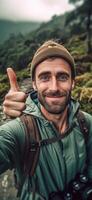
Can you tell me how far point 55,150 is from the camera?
3.16 metres

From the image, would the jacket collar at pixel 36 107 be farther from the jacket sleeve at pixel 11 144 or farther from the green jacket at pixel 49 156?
the jacket sleeve at pixel 11 144

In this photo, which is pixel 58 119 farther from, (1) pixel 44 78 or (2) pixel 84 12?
(2) pixel 84 12

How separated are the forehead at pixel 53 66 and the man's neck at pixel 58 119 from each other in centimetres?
34

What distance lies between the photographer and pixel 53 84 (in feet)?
10.4

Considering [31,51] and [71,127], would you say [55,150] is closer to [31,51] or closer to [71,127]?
[71,127]

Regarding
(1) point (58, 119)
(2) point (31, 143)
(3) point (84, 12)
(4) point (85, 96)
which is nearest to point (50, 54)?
(1) point (58, 119)

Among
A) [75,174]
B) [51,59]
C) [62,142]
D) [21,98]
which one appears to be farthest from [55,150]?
[51,59]

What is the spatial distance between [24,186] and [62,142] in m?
0.48

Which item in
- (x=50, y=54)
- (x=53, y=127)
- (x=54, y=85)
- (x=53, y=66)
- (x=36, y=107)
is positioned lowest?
(x=53, y=127)

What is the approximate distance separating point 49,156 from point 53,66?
0.75 m

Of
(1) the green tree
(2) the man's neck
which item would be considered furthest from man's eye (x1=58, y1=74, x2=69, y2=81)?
(1) the green tree

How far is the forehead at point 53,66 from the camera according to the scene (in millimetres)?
3230

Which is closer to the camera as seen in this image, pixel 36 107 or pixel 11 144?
pixel 11 144

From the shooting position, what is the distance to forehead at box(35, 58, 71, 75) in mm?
3230
